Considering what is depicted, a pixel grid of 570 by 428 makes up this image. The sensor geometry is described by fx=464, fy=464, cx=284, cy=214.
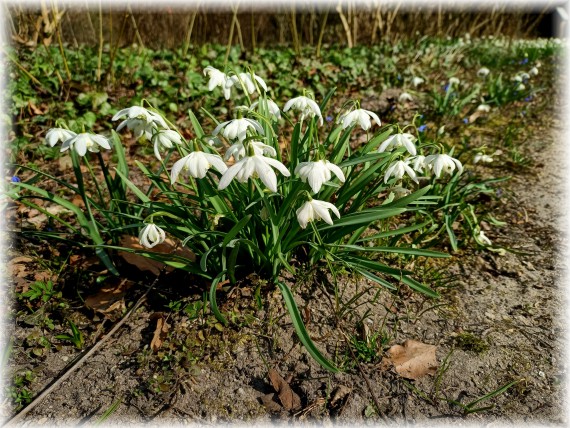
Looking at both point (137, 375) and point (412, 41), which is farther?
point (412, 41)

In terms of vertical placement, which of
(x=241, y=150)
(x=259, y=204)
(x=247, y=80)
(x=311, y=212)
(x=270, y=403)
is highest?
(x=247, y=80)

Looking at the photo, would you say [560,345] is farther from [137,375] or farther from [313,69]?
[313,69]

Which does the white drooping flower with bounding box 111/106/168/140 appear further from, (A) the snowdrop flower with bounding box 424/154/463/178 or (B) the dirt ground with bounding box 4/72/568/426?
(A) the snowdrop flower with bounding box 424/154/463/178

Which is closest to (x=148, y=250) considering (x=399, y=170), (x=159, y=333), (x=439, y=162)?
(x=159, y=333)

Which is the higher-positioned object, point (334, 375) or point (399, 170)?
point (399, 170)

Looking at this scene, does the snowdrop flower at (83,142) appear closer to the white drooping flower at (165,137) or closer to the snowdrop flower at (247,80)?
the white drooping flower at (165,137)

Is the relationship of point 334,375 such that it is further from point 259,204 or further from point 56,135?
point 56,135

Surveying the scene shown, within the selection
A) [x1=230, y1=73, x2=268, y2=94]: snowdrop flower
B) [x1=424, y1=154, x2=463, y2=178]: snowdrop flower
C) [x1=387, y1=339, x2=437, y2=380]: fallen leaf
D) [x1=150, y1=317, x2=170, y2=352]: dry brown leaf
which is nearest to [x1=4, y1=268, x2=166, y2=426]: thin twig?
[x1=150, y1=317, x2=170, y2=352]: dry brown leaf

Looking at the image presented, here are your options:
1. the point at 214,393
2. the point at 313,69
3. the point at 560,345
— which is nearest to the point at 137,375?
the point at 214,393
